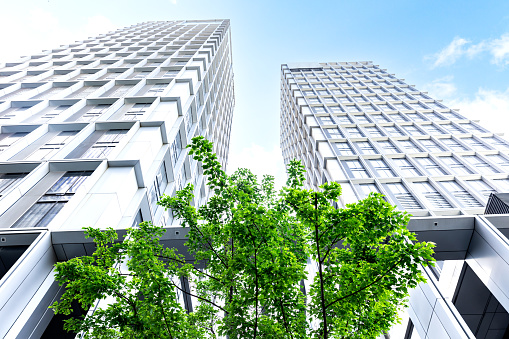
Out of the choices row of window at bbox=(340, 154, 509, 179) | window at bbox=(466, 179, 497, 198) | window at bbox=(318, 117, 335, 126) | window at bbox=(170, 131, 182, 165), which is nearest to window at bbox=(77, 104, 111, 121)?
window at bbox=(170, 131, 182, 165)

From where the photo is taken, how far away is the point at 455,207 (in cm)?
1969

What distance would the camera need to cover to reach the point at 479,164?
24.7m

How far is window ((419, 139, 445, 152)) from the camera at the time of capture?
2679cm

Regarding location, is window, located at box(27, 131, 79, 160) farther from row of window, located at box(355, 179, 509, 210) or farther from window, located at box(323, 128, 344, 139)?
window, located at box(323, 128, 344, 139)

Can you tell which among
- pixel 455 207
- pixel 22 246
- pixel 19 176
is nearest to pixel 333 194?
pixel 22 246

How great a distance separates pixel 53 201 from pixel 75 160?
2542 mm

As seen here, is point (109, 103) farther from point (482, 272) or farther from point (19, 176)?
point (482, 272)

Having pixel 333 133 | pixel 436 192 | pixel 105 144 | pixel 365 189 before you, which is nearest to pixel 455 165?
pixel 436 192

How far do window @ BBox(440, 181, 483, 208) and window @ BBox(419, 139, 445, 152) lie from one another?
542cm

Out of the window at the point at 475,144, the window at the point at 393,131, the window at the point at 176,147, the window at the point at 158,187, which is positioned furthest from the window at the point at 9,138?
the window at the point at 475,144

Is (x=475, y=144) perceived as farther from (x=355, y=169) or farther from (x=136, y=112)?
Result: (x=136, y=112)

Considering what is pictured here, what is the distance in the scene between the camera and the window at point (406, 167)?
24008mm

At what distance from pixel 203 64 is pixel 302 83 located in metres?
19.6

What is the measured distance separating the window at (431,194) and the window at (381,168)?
231 centimetres
